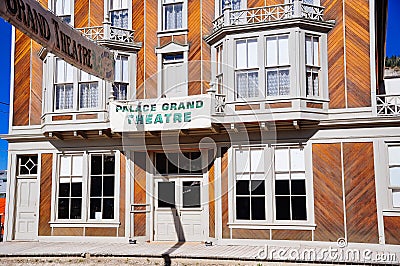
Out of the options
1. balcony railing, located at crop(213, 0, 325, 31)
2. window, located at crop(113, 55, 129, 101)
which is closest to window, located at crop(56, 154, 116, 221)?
window, located at crop(113, 55, 129, 101)

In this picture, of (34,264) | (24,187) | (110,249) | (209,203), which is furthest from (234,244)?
→ (24,187)

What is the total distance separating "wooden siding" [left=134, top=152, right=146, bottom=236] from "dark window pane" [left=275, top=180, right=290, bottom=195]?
13.7 feet

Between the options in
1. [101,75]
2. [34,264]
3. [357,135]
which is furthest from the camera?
[357,135]

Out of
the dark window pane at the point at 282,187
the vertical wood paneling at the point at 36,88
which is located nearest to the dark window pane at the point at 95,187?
the vertical wood paneling at the point at 36,88

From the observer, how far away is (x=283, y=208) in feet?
A: 41.3

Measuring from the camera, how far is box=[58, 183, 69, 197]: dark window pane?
46.8 ft

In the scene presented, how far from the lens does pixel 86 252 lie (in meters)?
11.8

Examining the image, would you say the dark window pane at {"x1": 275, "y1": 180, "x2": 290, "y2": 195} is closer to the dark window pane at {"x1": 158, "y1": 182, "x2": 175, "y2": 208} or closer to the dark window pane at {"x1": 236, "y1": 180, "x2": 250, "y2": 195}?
the dark window pane at {"x1": 236, "y1": 180, "x2": 250, "y2": 195}

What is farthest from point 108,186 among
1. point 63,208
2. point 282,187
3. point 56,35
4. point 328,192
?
point 56,35

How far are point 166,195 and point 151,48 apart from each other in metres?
4.76

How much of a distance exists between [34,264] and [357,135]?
9379 millimetres

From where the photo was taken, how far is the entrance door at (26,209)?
574 inches

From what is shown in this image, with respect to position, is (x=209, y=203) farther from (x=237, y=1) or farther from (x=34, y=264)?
(x=237, y=1)

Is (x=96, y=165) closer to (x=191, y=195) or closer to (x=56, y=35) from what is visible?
(x=191, y=195)
